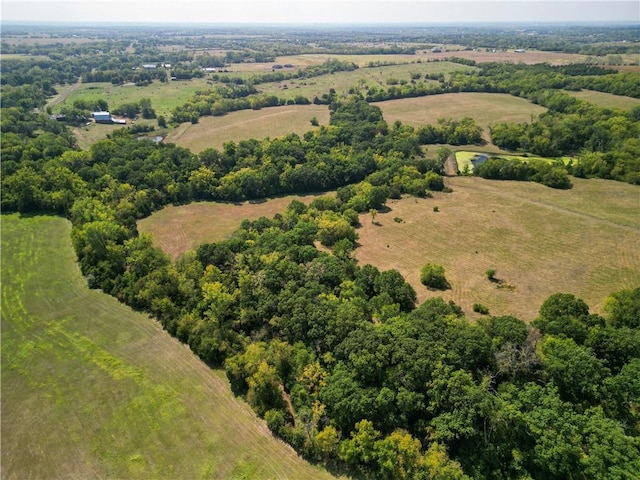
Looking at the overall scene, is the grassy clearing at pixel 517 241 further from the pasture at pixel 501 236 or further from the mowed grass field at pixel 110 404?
the mowed grass field at pixel 110 404

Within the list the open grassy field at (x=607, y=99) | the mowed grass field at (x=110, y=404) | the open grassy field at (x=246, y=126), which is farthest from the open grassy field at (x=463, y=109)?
the mowed grass field at (x=110, y=404)

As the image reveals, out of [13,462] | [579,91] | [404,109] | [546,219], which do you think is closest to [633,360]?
[546,219]

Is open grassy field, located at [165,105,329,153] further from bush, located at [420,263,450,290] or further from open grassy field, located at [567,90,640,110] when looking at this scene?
open grassy field, located at [567,90,640,110]

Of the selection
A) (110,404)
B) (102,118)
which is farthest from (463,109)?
(110,404)

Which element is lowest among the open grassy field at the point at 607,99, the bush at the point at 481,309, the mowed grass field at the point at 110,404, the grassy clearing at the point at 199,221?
the grassy clearing at the point at 199,221

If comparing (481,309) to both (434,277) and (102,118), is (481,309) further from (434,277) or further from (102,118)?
(102,118)

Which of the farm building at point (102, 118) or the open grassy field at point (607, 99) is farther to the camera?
the farm building at point (102, 118)
